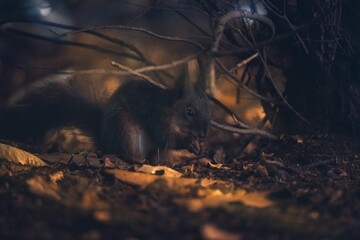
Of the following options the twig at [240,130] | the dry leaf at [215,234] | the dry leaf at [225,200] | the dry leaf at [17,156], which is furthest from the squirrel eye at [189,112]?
the dry leaf at [215,234]

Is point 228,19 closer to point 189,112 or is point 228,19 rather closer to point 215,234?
point 189,112

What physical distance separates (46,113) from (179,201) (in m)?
2.74

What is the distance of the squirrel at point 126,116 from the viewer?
5.04 meters

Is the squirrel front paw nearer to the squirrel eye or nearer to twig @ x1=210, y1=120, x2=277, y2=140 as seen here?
the squirrel eye

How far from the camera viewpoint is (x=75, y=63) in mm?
5551

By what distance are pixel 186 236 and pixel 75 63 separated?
12.4 feet

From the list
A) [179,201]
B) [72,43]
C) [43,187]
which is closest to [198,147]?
[72,43]

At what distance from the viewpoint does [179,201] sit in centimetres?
291

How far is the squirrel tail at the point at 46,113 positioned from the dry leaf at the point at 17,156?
970mm

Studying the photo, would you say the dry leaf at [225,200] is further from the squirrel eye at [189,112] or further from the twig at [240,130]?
→ the squirrel eye at [189,112]

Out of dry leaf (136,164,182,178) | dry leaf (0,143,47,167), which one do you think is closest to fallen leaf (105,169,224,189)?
dry leaf (136,164,182,178)

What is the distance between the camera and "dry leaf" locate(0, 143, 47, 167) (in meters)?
3.94

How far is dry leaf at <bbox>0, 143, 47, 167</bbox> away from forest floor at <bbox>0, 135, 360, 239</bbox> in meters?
0.14

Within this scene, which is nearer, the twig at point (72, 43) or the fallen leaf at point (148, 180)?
the fallen leaf at point (148, 180)
